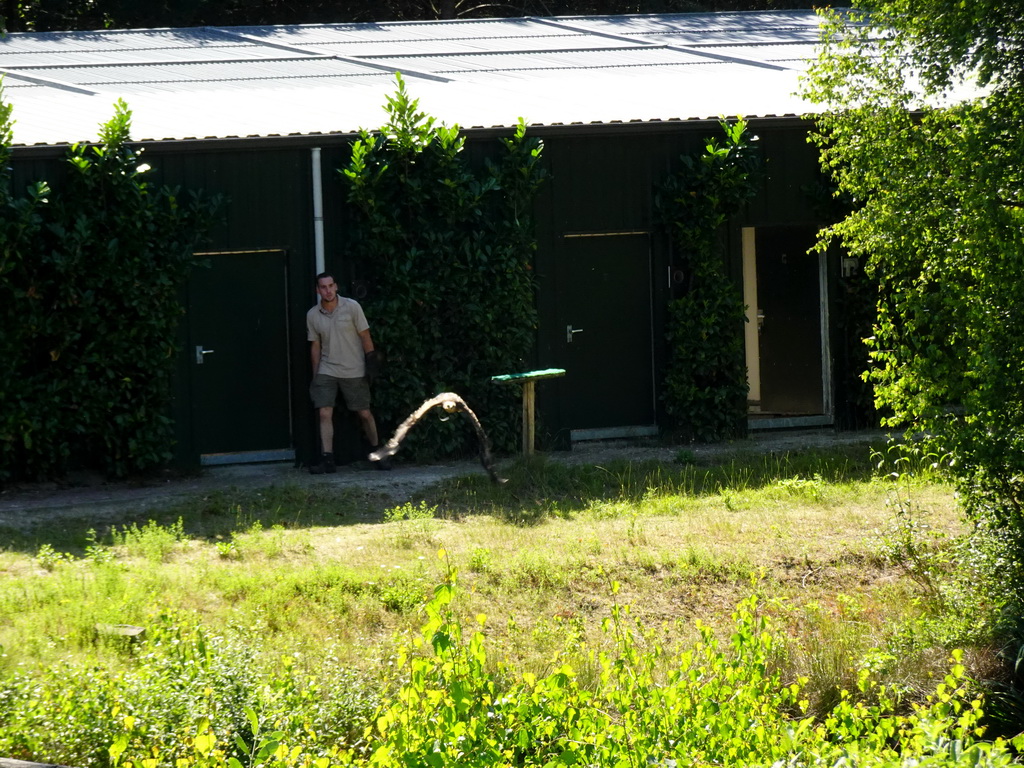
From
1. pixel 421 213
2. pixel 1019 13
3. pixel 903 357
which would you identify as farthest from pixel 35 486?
pixel 1019 13

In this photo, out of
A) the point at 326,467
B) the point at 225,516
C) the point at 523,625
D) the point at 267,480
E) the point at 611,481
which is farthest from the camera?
the point at 326,467

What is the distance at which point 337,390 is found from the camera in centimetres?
1271

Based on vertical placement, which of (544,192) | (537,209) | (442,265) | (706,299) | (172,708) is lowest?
(172,708)

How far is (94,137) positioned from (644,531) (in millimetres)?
6371

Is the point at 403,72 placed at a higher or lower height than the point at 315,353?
higher

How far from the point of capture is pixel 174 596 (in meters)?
7.99

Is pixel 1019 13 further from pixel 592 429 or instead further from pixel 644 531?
pixel 592 429

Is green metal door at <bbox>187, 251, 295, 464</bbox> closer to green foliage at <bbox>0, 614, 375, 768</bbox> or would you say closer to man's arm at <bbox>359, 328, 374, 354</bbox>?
man's arm at <bbox>359, 328, 374, 354</bbox>

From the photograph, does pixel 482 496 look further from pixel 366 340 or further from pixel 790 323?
pixel 790 323

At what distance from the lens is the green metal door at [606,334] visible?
1363cm

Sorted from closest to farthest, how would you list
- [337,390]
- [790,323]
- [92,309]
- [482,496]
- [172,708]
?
1. [172,708]
2. [482,496]
3. [92,309]
4. [337,390]
5. [790,323]

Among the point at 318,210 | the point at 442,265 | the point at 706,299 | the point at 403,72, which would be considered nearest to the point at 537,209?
the point at 442,265

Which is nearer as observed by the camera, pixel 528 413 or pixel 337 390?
pixel 528 413

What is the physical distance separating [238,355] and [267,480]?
1358mm
